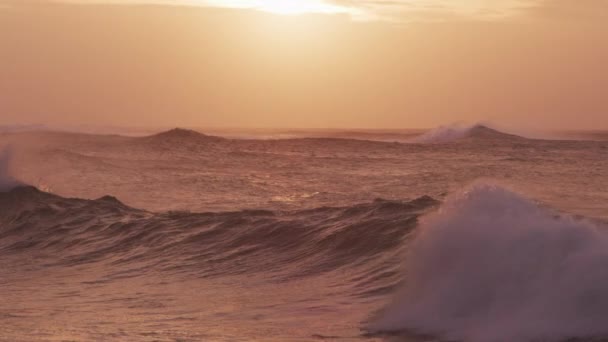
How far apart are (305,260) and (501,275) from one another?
12.7 feet

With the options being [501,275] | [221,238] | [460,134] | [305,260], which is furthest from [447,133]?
[501,275]

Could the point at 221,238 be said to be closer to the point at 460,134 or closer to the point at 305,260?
the point at 305,260

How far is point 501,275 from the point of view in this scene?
7316mm

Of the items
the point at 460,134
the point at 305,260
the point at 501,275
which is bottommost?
the point at 305,260

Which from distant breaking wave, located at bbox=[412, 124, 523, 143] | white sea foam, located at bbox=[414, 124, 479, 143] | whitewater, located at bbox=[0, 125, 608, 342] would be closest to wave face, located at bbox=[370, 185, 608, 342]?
whitewater, located at bbox=[0, 125, 608, 342]

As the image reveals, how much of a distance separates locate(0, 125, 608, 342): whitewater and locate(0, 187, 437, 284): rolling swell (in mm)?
34

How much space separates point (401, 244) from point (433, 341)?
4.15 metres

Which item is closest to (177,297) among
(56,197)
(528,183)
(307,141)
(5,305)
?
(5,305)

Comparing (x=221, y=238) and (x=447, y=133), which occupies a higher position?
(x=447, y=133)

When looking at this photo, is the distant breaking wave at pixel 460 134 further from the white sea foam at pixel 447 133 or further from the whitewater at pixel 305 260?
the whitewater at pixel 305 260

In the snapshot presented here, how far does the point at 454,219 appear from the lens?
8273 mm

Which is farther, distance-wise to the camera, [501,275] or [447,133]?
[447,133]

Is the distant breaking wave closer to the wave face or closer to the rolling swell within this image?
the rolling swell

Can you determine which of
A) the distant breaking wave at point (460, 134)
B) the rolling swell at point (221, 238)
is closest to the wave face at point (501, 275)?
the rolling swell at point (221, 238)
